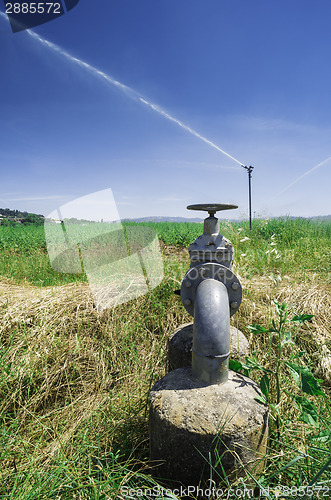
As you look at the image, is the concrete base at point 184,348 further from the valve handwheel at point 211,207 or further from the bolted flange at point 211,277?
the valve handwheel at point 211,207

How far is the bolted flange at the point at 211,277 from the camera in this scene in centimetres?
156

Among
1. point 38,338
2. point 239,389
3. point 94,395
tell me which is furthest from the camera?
point 38,338

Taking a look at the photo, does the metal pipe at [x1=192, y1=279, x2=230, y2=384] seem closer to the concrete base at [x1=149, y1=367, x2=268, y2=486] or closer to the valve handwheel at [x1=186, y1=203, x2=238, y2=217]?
the concrete base at [x1=149, y1=367, x2=268, y2=486]

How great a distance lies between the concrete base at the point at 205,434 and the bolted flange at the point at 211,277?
47 centimetres

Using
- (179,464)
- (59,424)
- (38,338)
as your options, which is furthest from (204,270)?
(38,338)

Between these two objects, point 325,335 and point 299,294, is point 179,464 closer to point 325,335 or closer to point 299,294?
point 325,335

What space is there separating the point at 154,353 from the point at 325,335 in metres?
1.62

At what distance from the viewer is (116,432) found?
1625 mm

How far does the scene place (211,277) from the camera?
1.56 metres

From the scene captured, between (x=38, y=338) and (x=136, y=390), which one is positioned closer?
(x=136, y=390)

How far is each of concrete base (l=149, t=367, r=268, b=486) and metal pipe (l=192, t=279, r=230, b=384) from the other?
0.09 meters

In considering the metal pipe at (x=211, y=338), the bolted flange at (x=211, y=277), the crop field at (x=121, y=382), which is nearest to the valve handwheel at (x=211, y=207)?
the bolted flange at (x=211, y=277)
